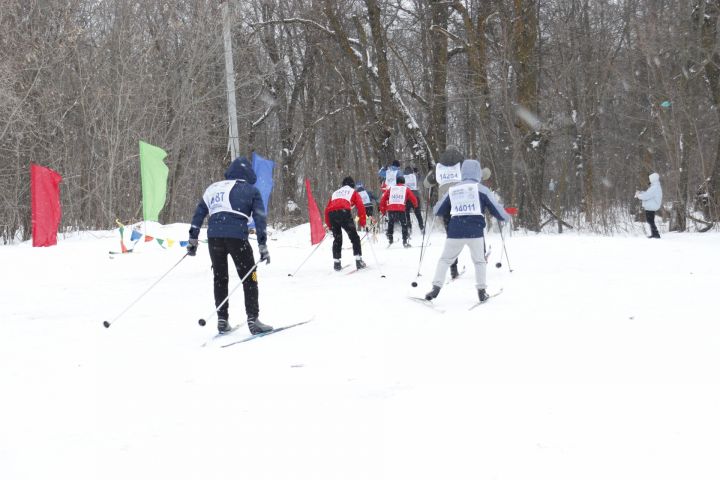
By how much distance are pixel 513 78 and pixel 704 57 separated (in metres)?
5.17

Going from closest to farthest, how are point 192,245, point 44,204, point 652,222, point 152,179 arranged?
point 192,245 → point 152,179 → point 44,204 → point 652,222

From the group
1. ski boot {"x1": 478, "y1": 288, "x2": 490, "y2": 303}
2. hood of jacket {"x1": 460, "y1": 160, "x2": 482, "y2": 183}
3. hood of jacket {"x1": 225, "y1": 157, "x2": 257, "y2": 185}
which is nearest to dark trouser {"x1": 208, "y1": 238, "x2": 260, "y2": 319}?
hood of jacket {"x1": 225, "y1": 157, "x2": 257, "y2": 185}

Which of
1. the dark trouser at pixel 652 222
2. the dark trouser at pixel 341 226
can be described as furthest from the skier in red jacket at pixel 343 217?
the dark trouser at pixel 652 222

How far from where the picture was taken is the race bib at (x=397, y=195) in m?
16.3

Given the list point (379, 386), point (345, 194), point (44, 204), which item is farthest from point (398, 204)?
point (379, 386)

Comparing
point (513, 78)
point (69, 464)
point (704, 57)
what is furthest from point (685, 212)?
point (69, 464)

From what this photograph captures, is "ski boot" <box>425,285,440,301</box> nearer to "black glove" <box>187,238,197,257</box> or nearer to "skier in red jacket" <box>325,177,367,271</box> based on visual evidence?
"black glove" <box>187,238,197,257</box>

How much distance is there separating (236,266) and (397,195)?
31.4ft

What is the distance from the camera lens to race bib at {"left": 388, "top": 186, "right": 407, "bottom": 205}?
1633 cm

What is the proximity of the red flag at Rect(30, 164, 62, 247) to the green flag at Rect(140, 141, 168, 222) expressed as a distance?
1.98 m

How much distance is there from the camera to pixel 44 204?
586 inches

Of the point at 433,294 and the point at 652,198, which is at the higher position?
the point at 652,198

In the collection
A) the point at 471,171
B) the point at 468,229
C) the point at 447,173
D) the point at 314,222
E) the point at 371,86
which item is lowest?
the point at 468,229

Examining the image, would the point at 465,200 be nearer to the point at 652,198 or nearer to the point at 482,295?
the point at 482,295
